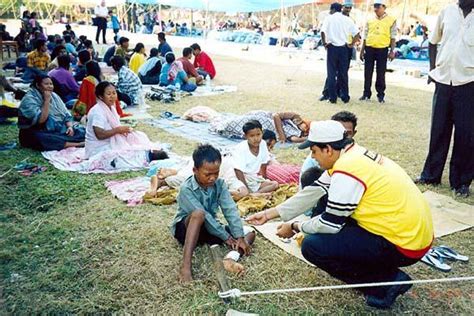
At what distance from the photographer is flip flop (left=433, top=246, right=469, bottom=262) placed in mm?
3150

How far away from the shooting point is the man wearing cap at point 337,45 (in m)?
8.77

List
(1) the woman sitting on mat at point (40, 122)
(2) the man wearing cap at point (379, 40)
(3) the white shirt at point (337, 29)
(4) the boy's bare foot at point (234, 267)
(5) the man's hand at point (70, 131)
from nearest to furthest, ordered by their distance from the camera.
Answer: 1. (4) the boy's bare foot at point (234, 267)
2. (1) the woman sitting on mat at point (40, 122)
3. (5) the man's hand at point (70, 131)
4. (2) the man wearing cap at point (379, 40)
5. (3) the white shirt at point (337, 29)

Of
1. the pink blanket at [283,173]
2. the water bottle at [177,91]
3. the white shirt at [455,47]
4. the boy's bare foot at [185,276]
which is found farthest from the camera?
the water bottle at [177,91]

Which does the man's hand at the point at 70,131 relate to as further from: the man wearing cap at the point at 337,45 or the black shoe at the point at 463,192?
the man wearing cap at the point at 337,45

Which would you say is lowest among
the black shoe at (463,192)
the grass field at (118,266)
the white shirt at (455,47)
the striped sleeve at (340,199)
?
the grass field at (118,266)

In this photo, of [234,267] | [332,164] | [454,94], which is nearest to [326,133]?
[332,164]

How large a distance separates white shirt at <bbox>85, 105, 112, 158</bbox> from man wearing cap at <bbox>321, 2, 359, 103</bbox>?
5.30 m

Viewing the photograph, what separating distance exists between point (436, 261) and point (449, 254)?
0.63 feet

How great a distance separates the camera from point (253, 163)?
443cm

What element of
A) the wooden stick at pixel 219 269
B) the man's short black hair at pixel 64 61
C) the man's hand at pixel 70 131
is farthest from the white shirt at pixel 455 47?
the man's short black hair at pixel 64 61

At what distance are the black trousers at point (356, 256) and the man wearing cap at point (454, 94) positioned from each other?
93.6 inches

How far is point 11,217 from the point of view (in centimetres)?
369

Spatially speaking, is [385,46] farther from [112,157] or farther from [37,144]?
[37,144]

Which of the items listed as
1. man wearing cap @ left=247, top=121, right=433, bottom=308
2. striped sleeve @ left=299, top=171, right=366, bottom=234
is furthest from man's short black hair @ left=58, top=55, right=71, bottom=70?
striped sleeve @ left=299, top=171, right=366, bottom=234
